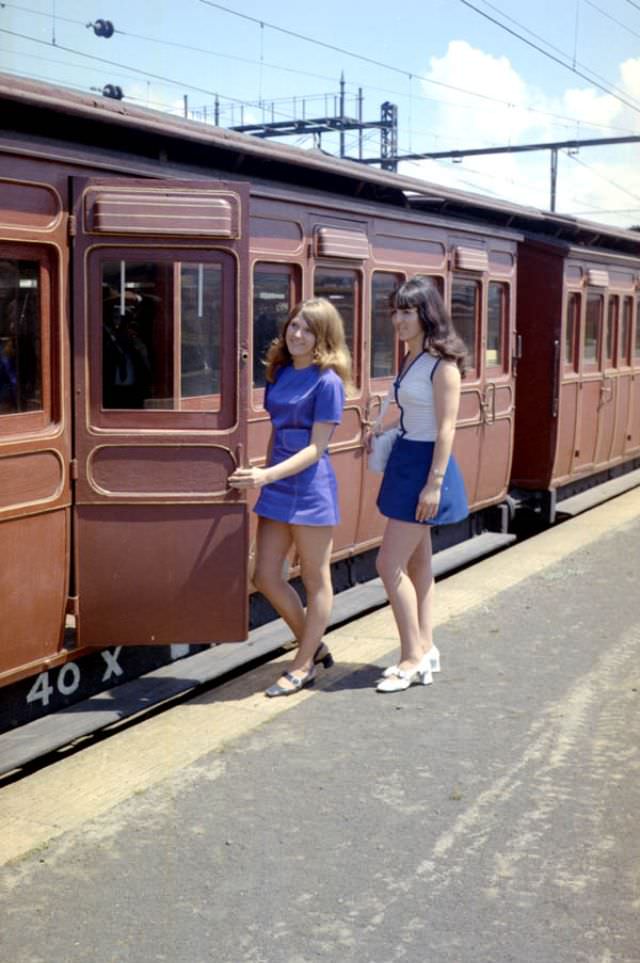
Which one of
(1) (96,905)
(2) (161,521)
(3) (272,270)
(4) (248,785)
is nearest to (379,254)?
(3) (272,270)

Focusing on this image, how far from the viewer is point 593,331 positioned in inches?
508

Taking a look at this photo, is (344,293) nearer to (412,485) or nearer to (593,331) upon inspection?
(412,485)

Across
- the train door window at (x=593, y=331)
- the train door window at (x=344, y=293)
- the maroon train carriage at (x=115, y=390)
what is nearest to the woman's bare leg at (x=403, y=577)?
the maroon train carriage at (x=115, y=390)

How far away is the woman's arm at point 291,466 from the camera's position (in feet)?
18.0

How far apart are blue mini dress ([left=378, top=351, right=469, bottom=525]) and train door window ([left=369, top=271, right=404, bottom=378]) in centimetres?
221

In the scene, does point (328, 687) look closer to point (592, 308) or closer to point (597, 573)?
point (597, 573)

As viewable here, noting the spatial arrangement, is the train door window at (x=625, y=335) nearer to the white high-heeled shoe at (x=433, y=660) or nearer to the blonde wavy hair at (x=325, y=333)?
the white high-heeled shoe at (x=433, y=660)

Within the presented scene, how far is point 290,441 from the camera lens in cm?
569

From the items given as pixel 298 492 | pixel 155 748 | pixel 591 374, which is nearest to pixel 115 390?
pixel 298 492

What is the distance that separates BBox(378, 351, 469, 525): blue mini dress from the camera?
579cm

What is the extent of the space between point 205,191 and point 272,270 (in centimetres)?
150

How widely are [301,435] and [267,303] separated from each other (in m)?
1.34

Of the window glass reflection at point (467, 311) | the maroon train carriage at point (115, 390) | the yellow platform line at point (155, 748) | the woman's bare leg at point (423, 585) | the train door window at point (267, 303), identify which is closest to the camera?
the yellow platform line at point (155, 748)

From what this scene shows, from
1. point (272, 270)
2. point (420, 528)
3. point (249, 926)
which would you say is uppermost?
point (272, 270)
